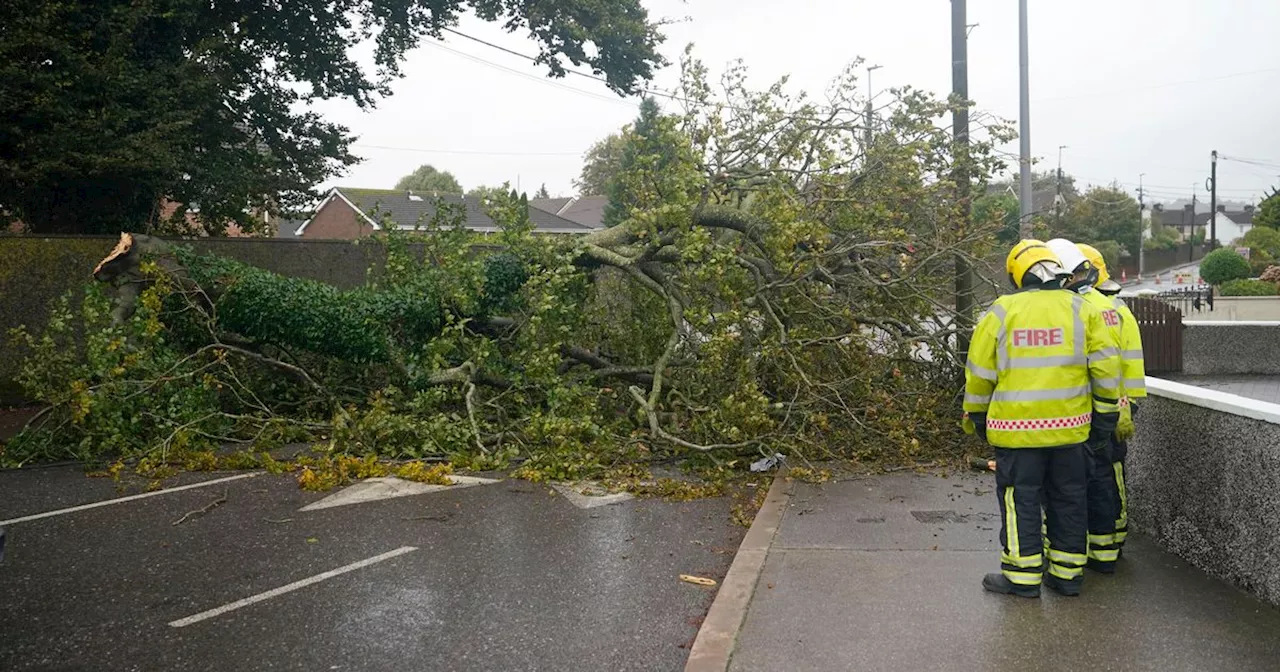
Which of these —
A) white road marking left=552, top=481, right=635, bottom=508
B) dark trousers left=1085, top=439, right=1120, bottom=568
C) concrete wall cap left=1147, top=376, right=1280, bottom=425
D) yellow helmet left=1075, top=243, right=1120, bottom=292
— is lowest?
white road marking left=552, top=481, right=635, bottom=508

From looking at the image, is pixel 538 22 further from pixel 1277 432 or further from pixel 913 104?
pixel 1277 432

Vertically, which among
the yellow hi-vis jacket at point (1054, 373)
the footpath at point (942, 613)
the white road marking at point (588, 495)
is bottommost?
the white road marking at point (588, 495)

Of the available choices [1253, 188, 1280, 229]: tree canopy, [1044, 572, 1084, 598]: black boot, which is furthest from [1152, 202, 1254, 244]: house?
[1044, 572, 1084, 598]: black boot

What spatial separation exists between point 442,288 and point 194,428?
8.15ft

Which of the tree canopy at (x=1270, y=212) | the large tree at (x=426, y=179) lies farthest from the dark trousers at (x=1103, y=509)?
the large tree at (x=426, y=179)

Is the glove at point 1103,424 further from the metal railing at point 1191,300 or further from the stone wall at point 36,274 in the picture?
the metal railing at point 1191,300

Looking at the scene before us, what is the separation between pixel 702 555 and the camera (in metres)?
5.39

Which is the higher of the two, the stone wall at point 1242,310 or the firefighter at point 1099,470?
the firefighter at point 1099,470

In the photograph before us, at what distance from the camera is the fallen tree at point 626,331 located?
7.85m

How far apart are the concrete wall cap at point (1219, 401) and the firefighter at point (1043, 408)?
0.56 meters

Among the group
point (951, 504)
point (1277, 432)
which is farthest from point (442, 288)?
point (1277, 432)

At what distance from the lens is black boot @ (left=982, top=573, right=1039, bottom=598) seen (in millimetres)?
4355

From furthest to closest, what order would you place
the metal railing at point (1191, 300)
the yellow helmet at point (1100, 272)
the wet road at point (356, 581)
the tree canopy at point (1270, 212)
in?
1. the tree canopy at point (1270, 212)
2. the metal railing at point (1191, 300)
3. the yellow helmet at point (1100, 272)
4. the wet road at point (356, 581)

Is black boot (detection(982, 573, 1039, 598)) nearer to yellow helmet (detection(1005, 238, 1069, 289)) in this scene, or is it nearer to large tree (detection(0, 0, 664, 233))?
yellow helmet (detection(1005, 238, 1069, 289))
